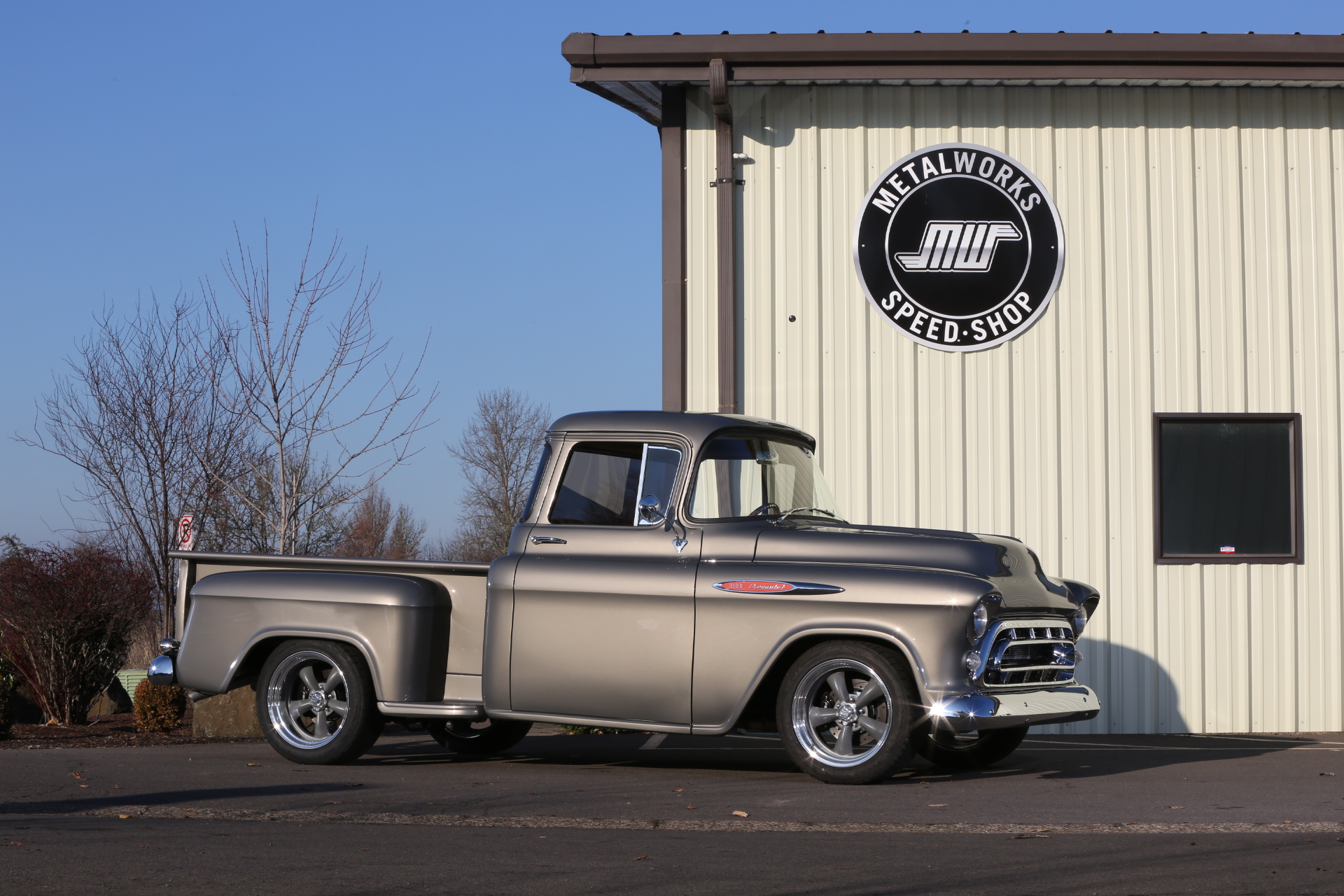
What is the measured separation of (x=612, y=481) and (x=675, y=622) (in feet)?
3.17

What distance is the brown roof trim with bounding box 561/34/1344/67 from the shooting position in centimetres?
1103

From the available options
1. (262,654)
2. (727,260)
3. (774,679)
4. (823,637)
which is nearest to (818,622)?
(823,637)

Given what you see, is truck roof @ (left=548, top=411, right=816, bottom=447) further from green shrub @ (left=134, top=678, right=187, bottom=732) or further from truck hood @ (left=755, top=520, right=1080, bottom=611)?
green shrub @ (left=134, top=678, right=187, bottom=732)

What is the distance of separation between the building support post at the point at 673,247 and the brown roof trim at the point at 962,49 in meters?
0.51

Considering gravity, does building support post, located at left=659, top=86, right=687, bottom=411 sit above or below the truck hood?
above

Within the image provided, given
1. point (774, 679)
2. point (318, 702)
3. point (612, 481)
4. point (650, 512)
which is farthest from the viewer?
point (318, 702)

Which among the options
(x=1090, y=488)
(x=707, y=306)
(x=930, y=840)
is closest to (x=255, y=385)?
(x=707, y=306)

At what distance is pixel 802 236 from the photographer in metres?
11.6

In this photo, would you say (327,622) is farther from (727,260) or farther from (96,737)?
(727,260)

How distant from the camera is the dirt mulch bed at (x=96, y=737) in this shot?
1108cm

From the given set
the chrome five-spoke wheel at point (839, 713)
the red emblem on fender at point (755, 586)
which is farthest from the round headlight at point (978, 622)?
the red emblem on fender at point (755, 586)

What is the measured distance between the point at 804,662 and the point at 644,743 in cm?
317

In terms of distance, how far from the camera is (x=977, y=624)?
7.45 metres

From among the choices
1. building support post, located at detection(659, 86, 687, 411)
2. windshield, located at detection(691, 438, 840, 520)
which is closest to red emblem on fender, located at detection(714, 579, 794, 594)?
windshield, located at detection(691, 438, 840, 520)
